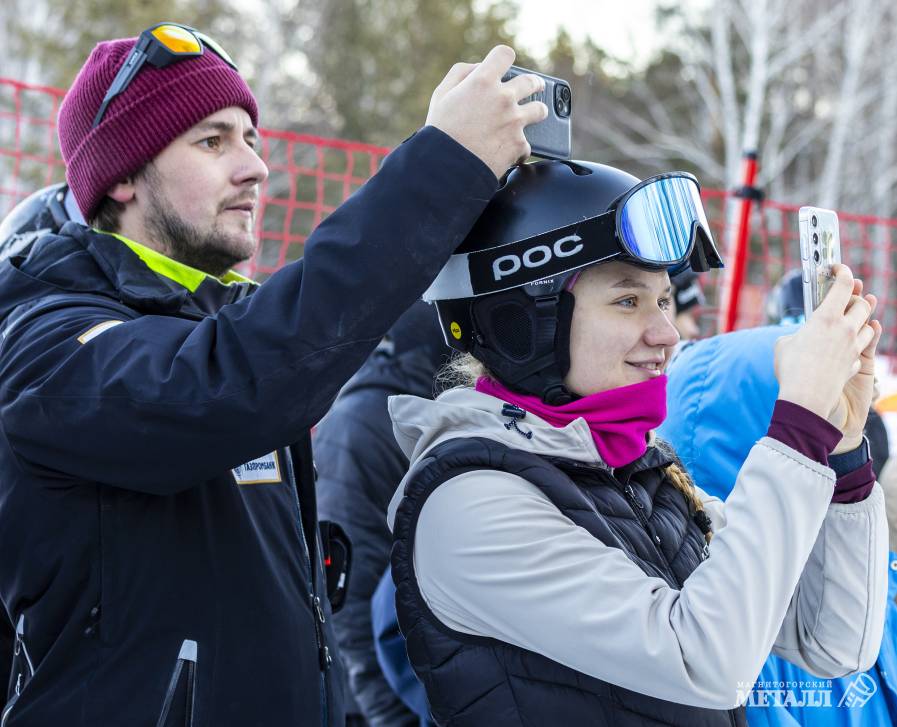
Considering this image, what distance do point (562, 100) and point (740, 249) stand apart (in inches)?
119

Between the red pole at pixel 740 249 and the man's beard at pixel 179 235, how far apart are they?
3.06 m

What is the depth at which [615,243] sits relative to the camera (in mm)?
1863

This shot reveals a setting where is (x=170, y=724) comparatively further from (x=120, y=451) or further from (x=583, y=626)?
(x=583, y=626)

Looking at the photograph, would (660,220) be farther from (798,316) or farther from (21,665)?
(798,316)

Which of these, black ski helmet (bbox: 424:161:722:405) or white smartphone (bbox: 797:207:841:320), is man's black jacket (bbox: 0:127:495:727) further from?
white smartphone (bbox: 797:207:841:320)

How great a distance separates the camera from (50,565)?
1.76 meters

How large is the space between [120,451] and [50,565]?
0.35 meters

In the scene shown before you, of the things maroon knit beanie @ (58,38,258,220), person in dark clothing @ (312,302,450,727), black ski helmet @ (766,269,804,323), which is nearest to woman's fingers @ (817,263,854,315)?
maroon knit beanie @ (58,38,258,220)

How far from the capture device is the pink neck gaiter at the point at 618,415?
1.89 meters

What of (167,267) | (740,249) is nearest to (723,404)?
(167,267)

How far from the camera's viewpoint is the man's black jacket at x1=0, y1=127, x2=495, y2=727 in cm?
151

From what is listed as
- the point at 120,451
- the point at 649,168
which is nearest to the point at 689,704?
the point at 120,451

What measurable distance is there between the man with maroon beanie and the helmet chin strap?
0.38 meters

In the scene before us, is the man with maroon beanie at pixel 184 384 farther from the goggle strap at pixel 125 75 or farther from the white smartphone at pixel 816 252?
the white smartphone at pixel 816 252
